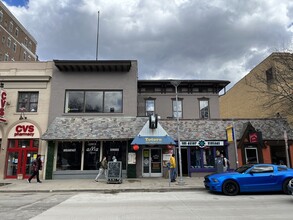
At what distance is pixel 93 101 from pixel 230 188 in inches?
489

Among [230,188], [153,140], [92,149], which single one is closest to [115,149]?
[92,149]

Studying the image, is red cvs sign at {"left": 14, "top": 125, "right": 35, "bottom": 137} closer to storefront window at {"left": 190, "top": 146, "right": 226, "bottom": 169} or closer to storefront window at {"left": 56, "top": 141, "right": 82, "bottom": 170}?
storefront window at {"left": 56, "top": 141, "right": 82, "bottom": 170}

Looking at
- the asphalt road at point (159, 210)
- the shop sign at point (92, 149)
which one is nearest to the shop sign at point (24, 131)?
the shop sign at point (92, 149)

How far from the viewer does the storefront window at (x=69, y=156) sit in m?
17.7

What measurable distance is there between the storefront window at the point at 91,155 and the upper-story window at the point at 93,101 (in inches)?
107

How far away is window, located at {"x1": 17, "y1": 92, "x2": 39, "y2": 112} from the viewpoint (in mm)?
18734

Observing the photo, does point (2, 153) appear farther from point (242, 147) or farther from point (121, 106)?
point (242, 147)

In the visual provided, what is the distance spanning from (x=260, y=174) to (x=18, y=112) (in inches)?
682

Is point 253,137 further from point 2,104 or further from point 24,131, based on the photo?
point 2,104

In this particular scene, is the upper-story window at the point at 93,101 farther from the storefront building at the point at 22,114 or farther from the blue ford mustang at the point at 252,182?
the blue ford mustang at the point at 252,182

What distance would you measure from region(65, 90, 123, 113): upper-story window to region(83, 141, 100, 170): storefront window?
107 inches

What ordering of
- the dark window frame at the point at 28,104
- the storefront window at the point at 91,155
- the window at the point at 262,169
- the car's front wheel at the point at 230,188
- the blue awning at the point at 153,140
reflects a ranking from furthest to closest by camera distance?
the dark window frame at the point at 28,104 < the storefront window at the point at 91,155 < the blue awning at the point at 153,140 < the window at the point at 262,169 < the car's front wheel at the point at 230,188

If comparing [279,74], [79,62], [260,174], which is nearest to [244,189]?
[260,174]

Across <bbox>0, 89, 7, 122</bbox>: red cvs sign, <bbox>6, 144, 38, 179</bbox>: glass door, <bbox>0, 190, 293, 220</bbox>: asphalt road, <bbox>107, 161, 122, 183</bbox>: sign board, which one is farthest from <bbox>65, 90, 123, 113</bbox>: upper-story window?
<bbox>0, 190, 293, 220</bbox>: asphalt road
